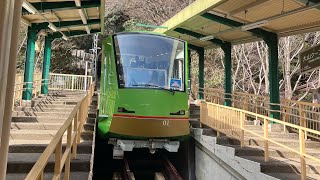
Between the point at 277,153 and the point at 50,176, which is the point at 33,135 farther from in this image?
the point at 277,153

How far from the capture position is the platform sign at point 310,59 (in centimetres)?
526

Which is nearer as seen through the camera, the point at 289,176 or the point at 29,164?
the point at 29,164

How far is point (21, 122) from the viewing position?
27.8ft

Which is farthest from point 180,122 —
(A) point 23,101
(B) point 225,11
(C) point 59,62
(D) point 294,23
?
(C) point 59,62

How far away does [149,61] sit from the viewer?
9.12 meters

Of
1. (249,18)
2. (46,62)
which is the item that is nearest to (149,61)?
(249,18)

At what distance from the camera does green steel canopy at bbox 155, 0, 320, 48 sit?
830 centimetres

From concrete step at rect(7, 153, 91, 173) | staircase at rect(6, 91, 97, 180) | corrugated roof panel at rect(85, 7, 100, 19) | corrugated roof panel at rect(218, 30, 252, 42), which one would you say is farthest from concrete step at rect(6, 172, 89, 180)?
corrugated roof panel at rect(218, 30, 252, 42)

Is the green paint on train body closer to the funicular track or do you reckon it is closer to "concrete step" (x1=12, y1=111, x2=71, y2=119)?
"concrete step" (x1=12, y1=111, x2=71, y2=119)

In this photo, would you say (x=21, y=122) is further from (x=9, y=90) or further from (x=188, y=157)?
(x=9, y=90)

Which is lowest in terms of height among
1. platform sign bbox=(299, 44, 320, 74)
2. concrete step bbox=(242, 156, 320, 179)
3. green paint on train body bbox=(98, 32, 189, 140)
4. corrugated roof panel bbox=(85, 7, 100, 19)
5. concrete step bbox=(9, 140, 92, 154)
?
concrete step bbox=(242, 156, 320, 179)

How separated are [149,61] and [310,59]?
464 cm

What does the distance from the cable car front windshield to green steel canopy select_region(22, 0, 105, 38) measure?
1.69 m

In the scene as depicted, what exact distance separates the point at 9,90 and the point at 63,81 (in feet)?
60.8
